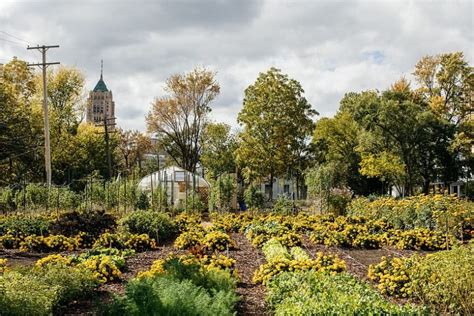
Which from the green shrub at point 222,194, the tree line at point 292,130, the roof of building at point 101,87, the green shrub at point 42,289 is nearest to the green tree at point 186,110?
the tree line at point 292,130

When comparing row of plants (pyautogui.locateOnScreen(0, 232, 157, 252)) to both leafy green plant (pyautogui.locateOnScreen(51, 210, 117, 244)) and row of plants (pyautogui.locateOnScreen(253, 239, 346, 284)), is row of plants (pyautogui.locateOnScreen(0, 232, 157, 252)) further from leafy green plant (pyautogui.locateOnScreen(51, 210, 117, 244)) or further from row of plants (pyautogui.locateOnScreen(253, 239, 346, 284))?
row of plants (pyautogui.locateOnScreen(253, 239, 346, 284))

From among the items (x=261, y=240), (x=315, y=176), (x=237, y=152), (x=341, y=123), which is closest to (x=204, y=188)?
(x=237, y=152)

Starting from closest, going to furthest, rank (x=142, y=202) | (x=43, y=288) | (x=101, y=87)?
1. (x=43, y=288)
2. (x=142, y=202)
3. (x=101, y=87)

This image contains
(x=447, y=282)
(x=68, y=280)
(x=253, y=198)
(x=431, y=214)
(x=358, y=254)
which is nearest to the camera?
(x=447, y=282)

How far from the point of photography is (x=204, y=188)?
2861 cm

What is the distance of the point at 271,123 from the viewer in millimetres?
31656

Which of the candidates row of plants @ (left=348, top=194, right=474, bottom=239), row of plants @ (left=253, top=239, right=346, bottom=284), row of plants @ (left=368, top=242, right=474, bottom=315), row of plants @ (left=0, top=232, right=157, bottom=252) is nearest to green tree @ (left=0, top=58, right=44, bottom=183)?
row of plants @ (left=0, top=232, right=157, bottom=252)

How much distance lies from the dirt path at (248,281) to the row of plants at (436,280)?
1.82 m

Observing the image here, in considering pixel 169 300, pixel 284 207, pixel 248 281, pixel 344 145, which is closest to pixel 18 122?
pixel 284 207

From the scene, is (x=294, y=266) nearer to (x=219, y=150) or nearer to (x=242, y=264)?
(x=242, y=264)

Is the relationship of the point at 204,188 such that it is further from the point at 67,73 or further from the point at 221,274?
the point at 221,274

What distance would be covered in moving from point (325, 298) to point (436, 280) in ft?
6.94

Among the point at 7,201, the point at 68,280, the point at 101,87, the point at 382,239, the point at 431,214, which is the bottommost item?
the point at 382,239

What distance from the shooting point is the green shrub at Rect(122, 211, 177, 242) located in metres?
13.8
